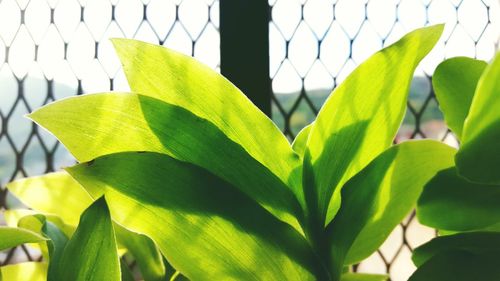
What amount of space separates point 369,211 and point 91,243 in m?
0.13

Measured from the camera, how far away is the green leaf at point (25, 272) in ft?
1.03

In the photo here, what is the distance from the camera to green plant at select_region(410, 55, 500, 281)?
19 centimetres

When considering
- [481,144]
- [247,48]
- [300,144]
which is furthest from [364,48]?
[481,144]

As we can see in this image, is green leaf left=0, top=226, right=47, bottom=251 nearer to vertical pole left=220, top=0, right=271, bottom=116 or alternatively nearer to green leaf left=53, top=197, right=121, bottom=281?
green leaf left=53, top=197, right=121, bottom=281

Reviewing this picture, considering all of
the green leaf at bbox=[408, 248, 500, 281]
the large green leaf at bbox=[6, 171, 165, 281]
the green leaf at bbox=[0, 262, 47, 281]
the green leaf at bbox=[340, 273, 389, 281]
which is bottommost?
the green leaf at bbox=[0, 262, 47, 281]

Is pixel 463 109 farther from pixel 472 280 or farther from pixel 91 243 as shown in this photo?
pixel 91 243

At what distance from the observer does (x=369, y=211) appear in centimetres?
23

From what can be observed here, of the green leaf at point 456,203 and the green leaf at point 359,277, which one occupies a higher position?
the green leaf at point 456,203

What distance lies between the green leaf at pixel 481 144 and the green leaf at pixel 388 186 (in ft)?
0.12

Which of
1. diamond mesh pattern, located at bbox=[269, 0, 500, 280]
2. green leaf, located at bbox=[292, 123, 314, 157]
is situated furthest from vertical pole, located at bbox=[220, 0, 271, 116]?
green leaf, located at bbox=[292, 123, 314, 157]

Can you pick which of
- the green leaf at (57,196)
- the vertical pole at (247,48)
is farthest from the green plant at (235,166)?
the vertical pole at (247,48)

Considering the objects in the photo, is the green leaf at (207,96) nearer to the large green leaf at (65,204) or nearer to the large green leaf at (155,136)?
the large green leaf at (155,136)

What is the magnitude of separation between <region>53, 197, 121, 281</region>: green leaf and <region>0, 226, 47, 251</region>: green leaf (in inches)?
0.7

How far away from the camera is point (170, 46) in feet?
1.93
